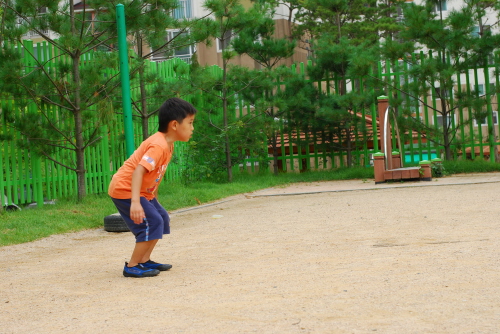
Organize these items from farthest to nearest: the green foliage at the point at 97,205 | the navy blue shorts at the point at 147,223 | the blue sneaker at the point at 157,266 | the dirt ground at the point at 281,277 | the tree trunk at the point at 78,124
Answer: the tree trunk at the point at 78,124, the green foliage at the point at 97,205, the blue sneaker at the point at 157,266, the navy blue shorts at the point at 147,223, the dirt ground at the point at 281,277

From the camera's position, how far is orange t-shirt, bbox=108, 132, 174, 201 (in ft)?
15.8

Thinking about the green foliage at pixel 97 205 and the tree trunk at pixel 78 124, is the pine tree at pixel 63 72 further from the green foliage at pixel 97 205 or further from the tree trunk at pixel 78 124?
the green foliage at pixel 97 205

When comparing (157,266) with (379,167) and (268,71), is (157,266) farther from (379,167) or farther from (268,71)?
(268,71)

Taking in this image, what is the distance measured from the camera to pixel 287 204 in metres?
10.1

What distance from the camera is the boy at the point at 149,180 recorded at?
4867 millimetres

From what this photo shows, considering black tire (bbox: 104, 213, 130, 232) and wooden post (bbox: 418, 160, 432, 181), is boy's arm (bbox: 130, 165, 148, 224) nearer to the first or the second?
black tire (bbox: 104, 213, 130, 232)

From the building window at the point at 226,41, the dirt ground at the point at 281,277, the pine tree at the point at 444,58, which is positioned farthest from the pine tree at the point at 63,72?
the pine tree at the point at 444,58

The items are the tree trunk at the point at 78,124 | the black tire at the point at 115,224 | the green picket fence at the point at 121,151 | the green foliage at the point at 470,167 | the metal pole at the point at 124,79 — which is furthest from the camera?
the green foliage at the point at 470,167

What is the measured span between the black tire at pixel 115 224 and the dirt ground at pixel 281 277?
0.53ft

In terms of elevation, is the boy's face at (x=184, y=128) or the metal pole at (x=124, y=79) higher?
the metal pole at (x=124, y=79)

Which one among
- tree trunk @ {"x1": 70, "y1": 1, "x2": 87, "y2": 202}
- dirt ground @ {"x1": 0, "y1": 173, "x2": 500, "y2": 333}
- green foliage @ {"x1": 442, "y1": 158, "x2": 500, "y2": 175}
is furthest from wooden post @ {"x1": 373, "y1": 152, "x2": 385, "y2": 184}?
tree trunk @ {"x1": 70, "y1": 1, "x2": 87, "y2": 202}

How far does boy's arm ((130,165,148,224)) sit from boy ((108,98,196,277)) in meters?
0.02

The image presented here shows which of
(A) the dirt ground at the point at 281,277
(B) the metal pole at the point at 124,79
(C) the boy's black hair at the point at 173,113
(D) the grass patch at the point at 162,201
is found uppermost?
(B) the metal pole at the point at 124,79

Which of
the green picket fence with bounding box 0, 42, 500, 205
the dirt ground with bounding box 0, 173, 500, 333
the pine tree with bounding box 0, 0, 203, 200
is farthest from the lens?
the green picket fence with bounding box 0, 42, 500, 205
